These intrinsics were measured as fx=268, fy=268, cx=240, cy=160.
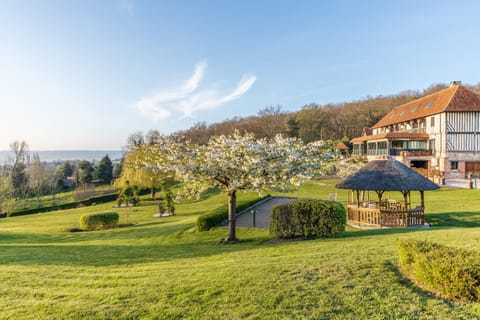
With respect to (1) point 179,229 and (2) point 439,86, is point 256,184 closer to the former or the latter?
(1) point 179,229

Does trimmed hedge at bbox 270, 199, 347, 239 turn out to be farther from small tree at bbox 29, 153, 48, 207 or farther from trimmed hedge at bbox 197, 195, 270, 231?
small tree at bbox 29, 153, 48, 207

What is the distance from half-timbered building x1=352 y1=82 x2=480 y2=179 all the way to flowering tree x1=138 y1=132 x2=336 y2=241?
80.0 feet

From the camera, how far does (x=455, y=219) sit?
13.5 meters

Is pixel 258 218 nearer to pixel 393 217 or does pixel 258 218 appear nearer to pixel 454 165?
pixel 393 217

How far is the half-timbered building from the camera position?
29109 mm

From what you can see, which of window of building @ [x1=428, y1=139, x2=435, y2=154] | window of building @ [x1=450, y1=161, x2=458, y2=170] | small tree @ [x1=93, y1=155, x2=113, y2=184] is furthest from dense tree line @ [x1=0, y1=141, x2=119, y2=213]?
window of building @ [x1=450, y1=161, x2=458, y2=170]

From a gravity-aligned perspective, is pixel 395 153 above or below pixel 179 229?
above

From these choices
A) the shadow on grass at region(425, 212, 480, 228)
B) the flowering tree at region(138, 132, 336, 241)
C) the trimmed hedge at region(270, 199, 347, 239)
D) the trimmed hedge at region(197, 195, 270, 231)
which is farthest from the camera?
the shadow on grass at region(425, 212, 480, 228)

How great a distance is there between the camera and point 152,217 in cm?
2097

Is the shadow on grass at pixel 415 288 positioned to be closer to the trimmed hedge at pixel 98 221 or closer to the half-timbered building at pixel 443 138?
the trimmed hedge at pixel 98 221

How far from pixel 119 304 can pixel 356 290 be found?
12.7 ft

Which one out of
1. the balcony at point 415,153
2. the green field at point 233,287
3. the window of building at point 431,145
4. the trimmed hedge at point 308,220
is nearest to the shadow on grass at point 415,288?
the green field at point 233,287

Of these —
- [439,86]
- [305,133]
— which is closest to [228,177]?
[305,133]

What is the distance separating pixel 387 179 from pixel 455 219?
500 cm
